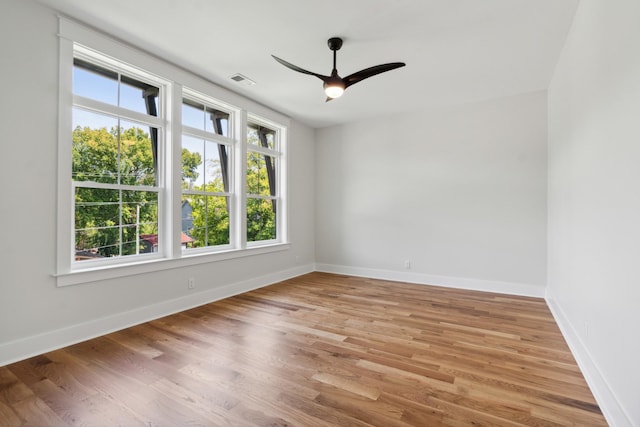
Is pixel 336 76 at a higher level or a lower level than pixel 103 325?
higher

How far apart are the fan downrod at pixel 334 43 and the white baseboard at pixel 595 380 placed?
10.7ft

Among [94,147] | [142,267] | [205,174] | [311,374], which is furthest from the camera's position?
[205,174]

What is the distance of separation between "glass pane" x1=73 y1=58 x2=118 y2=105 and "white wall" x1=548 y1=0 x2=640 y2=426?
398 cm

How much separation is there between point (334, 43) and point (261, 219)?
293cm

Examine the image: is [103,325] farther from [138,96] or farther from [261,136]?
[261,136]

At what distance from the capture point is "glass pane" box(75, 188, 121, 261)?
2775 mm

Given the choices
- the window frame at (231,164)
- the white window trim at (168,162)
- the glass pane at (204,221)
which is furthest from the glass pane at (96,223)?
the window frame at (231,164)

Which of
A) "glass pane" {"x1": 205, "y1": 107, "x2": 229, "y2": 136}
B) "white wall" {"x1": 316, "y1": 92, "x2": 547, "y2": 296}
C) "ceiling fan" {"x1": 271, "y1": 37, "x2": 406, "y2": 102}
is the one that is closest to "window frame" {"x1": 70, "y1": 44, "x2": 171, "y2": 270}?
"glass pane" {"x1": 205, "y1": 107, "x2": 229, "y2": 136}

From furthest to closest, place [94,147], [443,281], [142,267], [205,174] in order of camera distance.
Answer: [443,281], [205,174], [142,267], [94,147]

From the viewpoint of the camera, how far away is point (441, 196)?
4.77 metres

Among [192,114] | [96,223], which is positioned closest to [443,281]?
[192,114]

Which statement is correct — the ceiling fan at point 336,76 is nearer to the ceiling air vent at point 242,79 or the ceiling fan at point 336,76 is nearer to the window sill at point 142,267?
the ceiling air vent at point 242,79

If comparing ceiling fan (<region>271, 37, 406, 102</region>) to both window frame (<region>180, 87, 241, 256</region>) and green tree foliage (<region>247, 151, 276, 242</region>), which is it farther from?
green tree foliage (<region>247, 151, 276, 242</region>)

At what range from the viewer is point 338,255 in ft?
18.9
